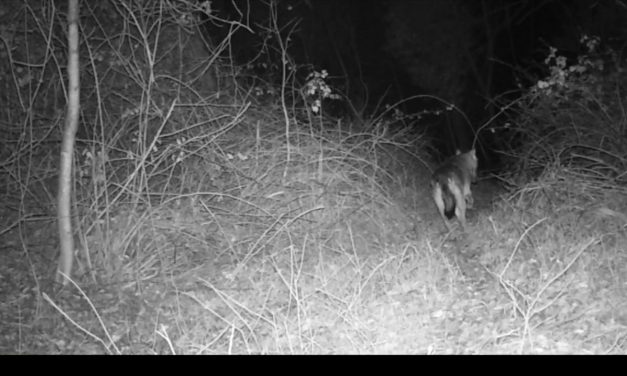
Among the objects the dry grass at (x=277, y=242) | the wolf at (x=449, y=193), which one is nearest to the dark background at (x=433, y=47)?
the wolf at (x=449, y=193)

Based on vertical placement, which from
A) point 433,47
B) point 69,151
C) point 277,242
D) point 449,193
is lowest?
point 433,47

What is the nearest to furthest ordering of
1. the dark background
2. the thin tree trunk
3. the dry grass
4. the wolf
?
the dry grass → the thin tree trunk → the wolf → the dark background

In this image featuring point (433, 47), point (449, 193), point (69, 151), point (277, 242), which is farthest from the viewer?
point (433, 47)

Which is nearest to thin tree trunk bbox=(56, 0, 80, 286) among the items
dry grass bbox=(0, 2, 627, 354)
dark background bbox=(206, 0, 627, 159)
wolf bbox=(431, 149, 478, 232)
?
dry grass bbox=(0, 2, 627, 354)

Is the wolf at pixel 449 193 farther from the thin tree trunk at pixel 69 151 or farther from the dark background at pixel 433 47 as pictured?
the dark background at pixel 433 47

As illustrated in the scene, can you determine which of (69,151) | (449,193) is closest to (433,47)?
(449,193)

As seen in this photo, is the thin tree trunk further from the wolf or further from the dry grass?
the wolf

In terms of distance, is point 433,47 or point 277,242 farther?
point 433,47

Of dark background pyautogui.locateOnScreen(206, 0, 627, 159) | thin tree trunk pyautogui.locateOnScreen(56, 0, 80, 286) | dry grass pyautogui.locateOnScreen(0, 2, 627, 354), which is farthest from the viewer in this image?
dark background pyautogui.locateOnScreen(206, 0, 627, 159)

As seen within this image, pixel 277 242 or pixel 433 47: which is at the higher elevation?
pixel 277 242

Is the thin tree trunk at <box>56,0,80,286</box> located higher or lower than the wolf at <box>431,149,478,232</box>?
higher

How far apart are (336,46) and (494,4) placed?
623 cm

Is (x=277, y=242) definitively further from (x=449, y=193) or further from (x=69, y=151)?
(x=449, y=193)
